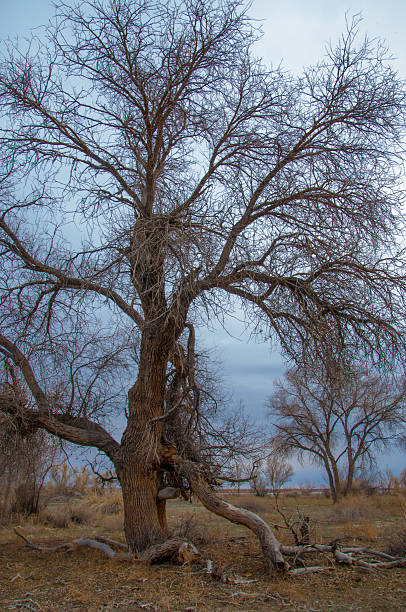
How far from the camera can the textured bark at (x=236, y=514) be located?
7.28 meters

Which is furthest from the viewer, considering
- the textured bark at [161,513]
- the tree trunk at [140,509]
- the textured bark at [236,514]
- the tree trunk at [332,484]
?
the tree trunk at [332,484]

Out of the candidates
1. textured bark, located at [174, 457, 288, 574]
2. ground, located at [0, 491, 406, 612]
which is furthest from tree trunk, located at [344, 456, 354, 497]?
textured bark, located at [174, 457, 288, 574]

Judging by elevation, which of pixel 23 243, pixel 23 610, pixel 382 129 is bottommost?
pixel 23 610

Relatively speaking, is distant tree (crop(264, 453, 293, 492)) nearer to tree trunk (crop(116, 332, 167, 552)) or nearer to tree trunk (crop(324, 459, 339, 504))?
tree trunk (crop(324, 459, 339, 504))

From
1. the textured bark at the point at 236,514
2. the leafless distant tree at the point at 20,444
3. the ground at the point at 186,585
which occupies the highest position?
the leafless distant tree at the point at 20,444

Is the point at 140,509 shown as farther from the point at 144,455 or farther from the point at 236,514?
the point at 236,514

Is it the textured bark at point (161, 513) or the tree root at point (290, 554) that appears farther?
the textured bark at point (161, 513)

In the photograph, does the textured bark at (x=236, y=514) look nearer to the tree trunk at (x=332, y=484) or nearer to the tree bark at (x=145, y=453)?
the tree bark at (x=145, y=453)

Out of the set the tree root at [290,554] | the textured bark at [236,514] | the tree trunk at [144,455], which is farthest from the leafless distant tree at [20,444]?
the textured bark at [236,514]

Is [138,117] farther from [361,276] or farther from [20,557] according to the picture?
[20,557]

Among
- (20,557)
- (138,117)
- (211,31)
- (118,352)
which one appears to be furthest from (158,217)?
(20,557)

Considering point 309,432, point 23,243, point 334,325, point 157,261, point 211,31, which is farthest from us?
point 309,432

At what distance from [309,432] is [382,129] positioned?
21202mm

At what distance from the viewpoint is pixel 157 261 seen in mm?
6652
